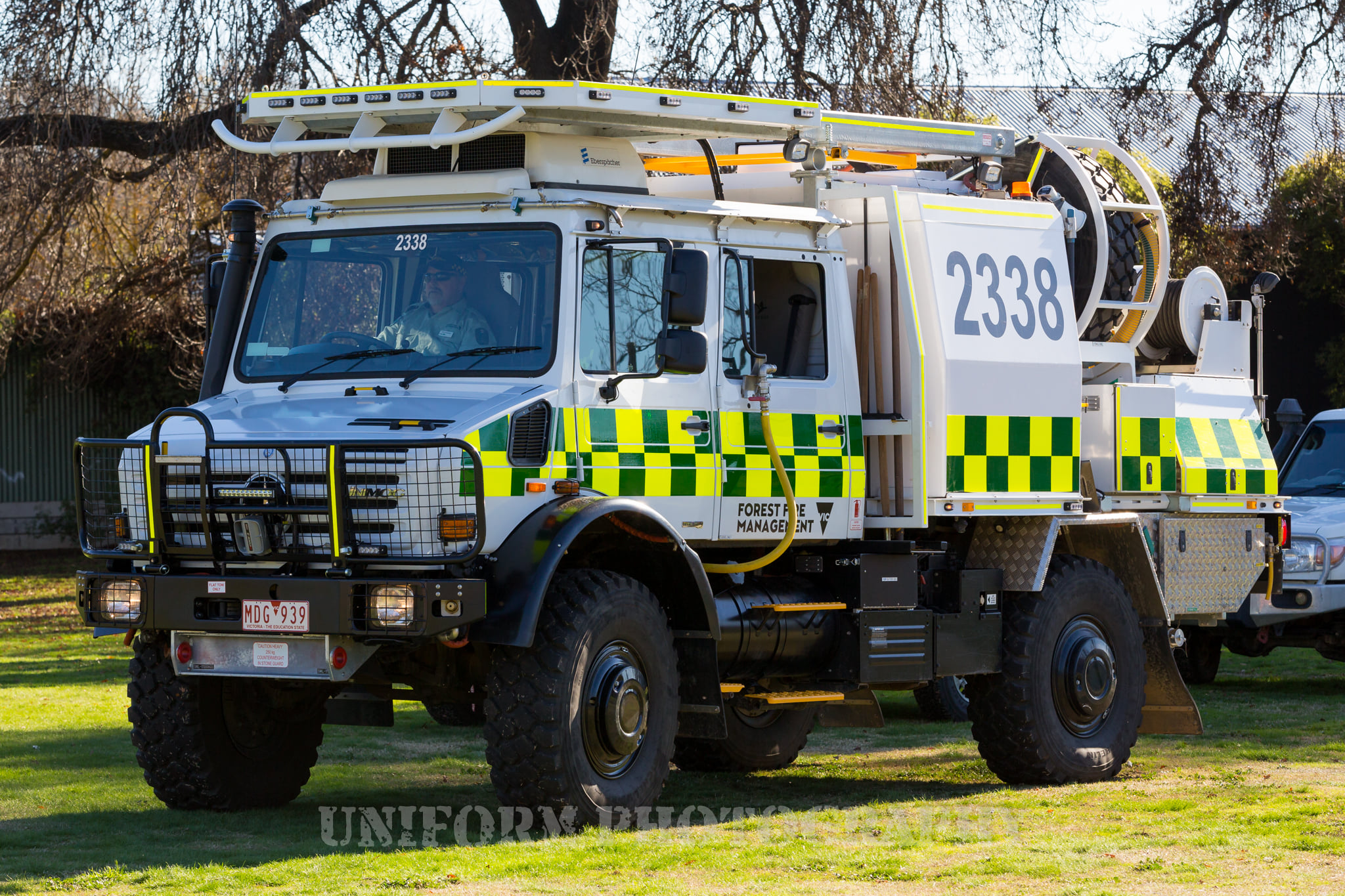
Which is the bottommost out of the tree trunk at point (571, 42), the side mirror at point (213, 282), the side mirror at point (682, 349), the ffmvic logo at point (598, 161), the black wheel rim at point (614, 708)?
the black wheel rim at point (614, 708)

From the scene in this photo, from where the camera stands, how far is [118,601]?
7.90 meters

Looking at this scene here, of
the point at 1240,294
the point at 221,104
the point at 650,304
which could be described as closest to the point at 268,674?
the point at 650,304

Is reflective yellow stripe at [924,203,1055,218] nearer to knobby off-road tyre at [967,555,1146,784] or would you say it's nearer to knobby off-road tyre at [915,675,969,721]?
knobby off-road tyre at [967,555,1146,784]

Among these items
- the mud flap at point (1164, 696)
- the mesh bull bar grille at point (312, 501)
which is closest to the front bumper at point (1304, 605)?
the mud flap at point (1164, 696)

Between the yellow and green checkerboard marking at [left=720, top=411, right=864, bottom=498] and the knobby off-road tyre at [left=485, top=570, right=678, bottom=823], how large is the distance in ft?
2.79

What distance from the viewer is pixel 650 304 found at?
331 inches

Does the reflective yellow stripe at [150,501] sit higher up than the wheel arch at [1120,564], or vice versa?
the reflective yellow stripe at [150,501]

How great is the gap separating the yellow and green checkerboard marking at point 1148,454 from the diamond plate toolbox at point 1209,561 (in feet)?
0.79

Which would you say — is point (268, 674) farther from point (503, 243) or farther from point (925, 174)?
point (925, 174)

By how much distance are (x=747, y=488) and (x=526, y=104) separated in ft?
6.64

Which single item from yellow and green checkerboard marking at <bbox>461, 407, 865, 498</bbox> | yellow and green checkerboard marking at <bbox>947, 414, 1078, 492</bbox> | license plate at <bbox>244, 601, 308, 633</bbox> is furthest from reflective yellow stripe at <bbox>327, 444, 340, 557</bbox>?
yellow and green checkerboard marking at <bbox>947, 414, 1078, 492</bbox>

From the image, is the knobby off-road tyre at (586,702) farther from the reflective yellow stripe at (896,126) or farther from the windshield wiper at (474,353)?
the reflective yellow stripe at (896,126)

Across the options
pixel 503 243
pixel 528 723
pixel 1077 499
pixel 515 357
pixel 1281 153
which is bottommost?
pixel 528 723

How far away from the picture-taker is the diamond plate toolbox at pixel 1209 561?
1054 centimetres
